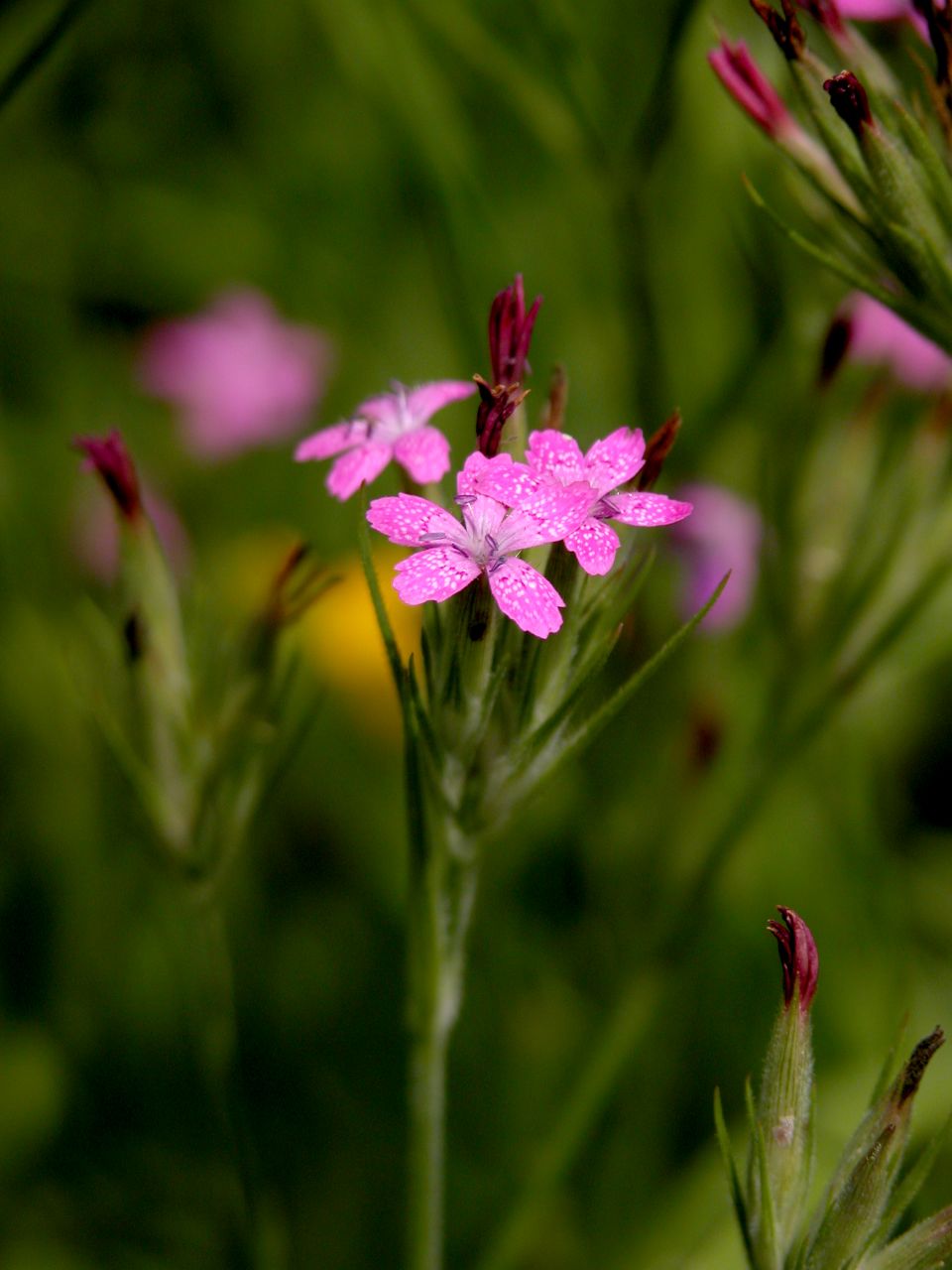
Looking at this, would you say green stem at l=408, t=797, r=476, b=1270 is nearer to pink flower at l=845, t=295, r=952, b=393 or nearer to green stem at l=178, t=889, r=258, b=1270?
green stem at l=178, t=889, r=258, b=1270

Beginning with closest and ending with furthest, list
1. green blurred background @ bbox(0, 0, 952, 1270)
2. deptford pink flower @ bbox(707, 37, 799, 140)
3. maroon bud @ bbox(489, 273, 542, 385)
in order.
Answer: maroon bud @ bbox(489, 273, 542, 385), deptford pink flower @ bbox(707, 37, 799, 140), green blurred background @ bbox(0, 0, 952, 1270)

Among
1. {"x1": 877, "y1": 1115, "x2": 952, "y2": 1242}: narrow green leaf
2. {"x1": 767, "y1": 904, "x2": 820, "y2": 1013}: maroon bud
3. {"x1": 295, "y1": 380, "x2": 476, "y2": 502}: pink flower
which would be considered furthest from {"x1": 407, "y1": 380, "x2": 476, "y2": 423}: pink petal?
{"x1": 877, "y1": 1115, "x2": 952, "y2": 1242}: narrow green leaf

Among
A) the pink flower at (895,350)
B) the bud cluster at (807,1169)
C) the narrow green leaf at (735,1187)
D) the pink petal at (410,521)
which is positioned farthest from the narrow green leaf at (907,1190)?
the pink flower at (895,350)

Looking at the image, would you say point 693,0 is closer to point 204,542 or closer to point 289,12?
point 204,542

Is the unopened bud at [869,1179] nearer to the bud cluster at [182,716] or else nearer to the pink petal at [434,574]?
the pink petal at [434,574]

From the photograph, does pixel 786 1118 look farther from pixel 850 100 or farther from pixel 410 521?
pixel 850 100
